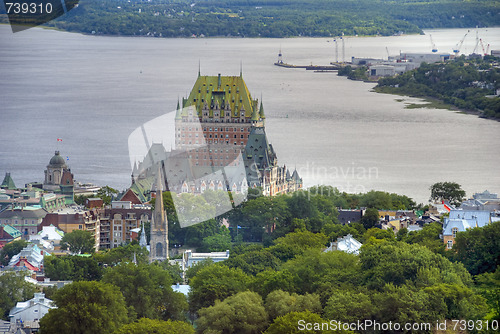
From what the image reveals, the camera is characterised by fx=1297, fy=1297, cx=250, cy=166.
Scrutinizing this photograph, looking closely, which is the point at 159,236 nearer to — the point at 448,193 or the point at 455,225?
the point at 455,225

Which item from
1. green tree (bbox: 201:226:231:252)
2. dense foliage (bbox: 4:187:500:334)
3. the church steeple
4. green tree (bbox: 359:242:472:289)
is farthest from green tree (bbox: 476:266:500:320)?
green tree (bbox: 201:226:231:252)

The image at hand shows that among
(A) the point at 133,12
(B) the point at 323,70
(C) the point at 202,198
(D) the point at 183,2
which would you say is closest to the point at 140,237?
(C) the point at 202,198

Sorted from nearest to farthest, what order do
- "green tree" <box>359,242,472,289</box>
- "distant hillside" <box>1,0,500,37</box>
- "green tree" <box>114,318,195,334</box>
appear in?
"green tree" <box>114,318,195,334</box>
"green tree" <box>359,242,472,289</box>
"distant hillside" <box>1,0,500,37</box>

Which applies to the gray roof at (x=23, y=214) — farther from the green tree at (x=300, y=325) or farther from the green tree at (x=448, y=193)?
the green tree at (x=300, y=325)

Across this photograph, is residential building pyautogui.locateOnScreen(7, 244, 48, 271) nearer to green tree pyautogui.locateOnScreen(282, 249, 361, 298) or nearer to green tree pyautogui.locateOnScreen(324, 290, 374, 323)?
green tree pyautogui.locateOnScreen(282, 249, 361, 298)

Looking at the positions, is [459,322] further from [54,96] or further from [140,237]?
[54,96]

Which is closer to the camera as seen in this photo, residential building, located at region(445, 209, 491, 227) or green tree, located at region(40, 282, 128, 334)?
green tree, located at region(40, 282, 128, 334)

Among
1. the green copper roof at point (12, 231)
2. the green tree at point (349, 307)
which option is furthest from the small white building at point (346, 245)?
the green copper roof at point (12, 231)
